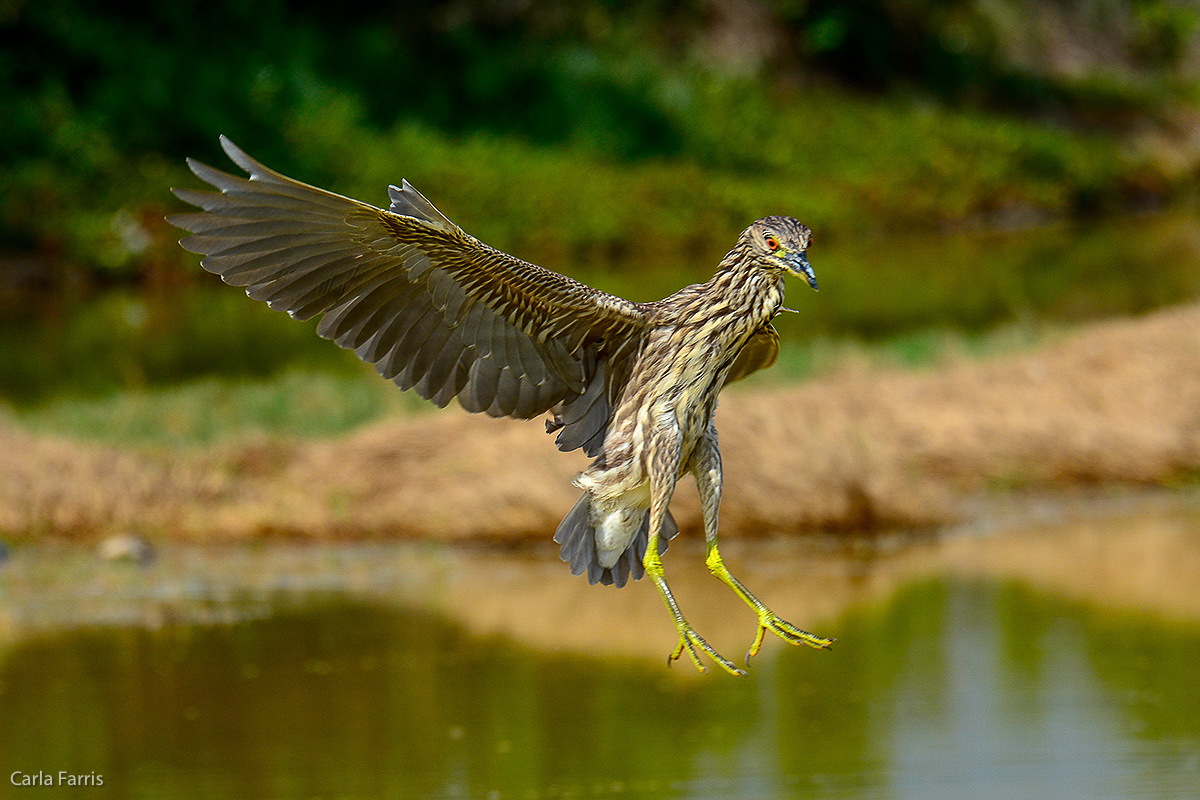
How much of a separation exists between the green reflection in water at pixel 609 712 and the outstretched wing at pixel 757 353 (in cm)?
227

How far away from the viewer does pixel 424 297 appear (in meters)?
3.51

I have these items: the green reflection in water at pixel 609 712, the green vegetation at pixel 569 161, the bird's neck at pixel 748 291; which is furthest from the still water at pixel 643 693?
A: the green vegetation at pixel 569 161

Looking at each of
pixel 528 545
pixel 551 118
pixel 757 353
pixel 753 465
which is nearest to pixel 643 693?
pixel 753 465

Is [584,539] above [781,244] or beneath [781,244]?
beneath

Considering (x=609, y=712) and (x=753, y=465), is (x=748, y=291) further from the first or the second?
(x=753, y=465)

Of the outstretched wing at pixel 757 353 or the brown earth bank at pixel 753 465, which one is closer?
the outstretched wing at pixel 757 353

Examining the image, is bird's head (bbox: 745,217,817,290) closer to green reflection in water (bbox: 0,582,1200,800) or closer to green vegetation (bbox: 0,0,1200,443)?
green reflection in water (bbox: 0,582,1200,800)

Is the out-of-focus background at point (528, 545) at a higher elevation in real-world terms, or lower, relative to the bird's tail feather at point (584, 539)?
higher

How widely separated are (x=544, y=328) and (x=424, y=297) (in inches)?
10.0

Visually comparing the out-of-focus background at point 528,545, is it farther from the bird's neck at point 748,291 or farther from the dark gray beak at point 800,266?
the dark gray beak at point 800,266

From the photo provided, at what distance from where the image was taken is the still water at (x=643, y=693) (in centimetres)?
584

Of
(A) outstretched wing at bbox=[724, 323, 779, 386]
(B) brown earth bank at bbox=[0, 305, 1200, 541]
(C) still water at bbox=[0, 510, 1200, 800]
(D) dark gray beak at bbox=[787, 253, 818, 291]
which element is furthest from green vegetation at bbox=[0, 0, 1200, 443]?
(D) dark gray beak at bbox=[787, 253, 818, 291]

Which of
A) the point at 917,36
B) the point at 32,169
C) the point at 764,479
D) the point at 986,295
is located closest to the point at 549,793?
the point at 764,479

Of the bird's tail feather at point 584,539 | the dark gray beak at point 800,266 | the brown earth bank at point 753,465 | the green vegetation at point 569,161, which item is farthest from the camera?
the green vegetation at point 569,161
